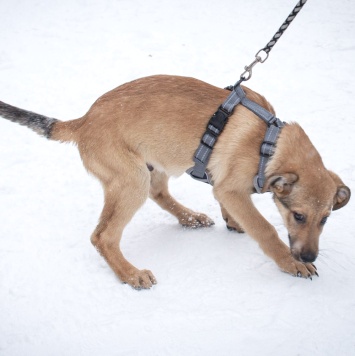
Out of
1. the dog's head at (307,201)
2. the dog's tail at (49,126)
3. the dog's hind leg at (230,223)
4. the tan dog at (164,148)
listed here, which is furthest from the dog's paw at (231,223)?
the dog's tail at (49,126)

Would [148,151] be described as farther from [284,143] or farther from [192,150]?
[284,143]

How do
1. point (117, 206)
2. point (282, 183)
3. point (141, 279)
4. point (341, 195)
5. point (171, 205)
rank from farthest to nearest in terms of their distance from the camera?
point (171, 205)
point (117, 206)
point (141, 279)
point (341, 195)
point (282, 183)

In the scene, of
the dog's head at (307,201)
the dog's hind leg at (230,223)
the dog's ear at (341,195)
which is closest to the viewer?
the dog's head at (307,201)

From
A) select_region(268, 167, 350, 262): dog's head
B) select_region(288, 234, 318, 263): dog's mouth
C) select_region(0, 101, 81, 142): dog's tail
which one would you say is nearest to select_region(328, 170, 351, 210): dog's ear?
select_region(268, 167, 350, 262): dog's head

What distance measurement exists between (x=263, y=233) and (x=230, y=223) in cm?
68

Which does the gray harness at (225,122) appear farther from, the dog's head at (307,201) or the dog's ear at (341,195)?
the dog's ear at (341,195)

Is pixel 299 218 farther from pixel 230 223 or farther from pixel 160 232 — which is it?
pixel 160 232

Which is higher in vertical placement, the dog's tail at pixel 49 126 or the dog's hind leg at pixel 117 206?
the dog's tail at pixel 49 126

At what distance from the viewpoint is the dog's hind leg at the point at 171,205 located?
15.7ft

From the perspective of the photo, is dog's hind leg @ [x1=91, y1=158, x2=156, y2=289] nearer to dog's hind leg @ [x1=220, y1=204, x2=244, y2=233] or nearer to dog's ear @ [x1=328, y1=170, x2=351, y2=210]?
dog's hind leg @ [x1=220, y1=204, x2=244, y2=233]

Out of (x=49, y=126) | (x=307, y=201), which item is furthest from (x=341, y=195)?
(x=49, y=126)

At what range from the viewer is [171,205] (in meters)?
4.90

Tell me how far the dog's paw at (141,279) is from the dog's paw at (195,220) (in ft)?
3.03

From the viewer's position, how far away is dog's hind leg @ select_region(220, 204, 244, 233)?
4.63 meters
